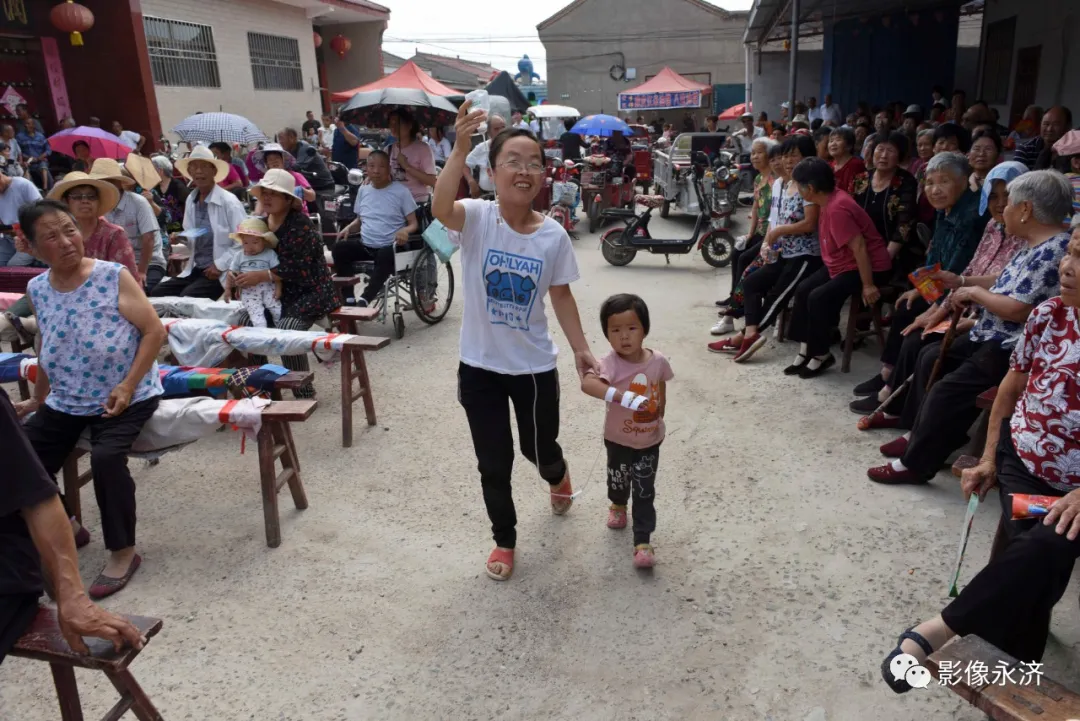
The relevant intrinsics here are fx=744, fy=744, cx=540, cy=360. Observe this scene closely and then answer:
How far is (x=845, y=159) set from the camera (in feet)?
19.5

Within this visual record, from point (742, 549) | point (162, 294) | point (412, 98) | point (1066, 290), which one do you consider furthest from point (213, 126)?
point (1066, 290)

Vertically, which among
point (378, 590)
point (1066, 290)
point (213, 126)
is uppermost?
point (213, 126)

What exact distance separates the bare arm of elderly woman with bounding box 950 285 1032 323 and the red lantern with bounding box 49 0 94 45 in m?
14.6

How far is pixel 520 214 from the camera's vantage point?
273cm

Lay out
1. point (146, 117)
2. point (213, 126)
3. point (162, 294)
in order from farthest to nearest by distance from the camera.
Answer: point (146, 117) < point (213, 126) < point (162, 294)

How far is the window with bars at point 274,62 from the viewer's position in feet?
54.8

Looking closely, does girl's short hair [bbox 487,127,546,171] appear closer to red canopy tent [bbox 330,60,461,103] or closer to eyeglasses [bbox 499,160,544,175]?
eyeglasses [bbox 499,160,544,175]

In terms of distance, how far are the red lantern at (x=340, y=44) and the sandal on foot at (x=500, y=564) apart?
2054 cm

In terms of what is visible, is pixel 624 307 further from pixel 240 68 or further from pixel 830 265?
pixel 240 68

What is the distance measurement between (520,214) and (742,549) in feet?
5.60

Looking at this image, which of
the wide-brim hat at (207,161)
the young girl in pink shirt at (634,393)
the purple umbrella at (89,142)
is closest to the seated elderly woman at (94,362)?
the young girl in pink shirt at (634,393)

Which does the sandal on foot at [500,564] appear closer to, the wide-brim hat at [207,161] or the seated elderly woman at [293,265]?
the seated elderly woman at [293,265]

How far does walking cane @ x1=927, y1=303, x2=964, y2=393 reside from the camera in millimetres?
3467

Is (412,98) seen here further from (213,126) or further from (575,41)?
(575,41)
